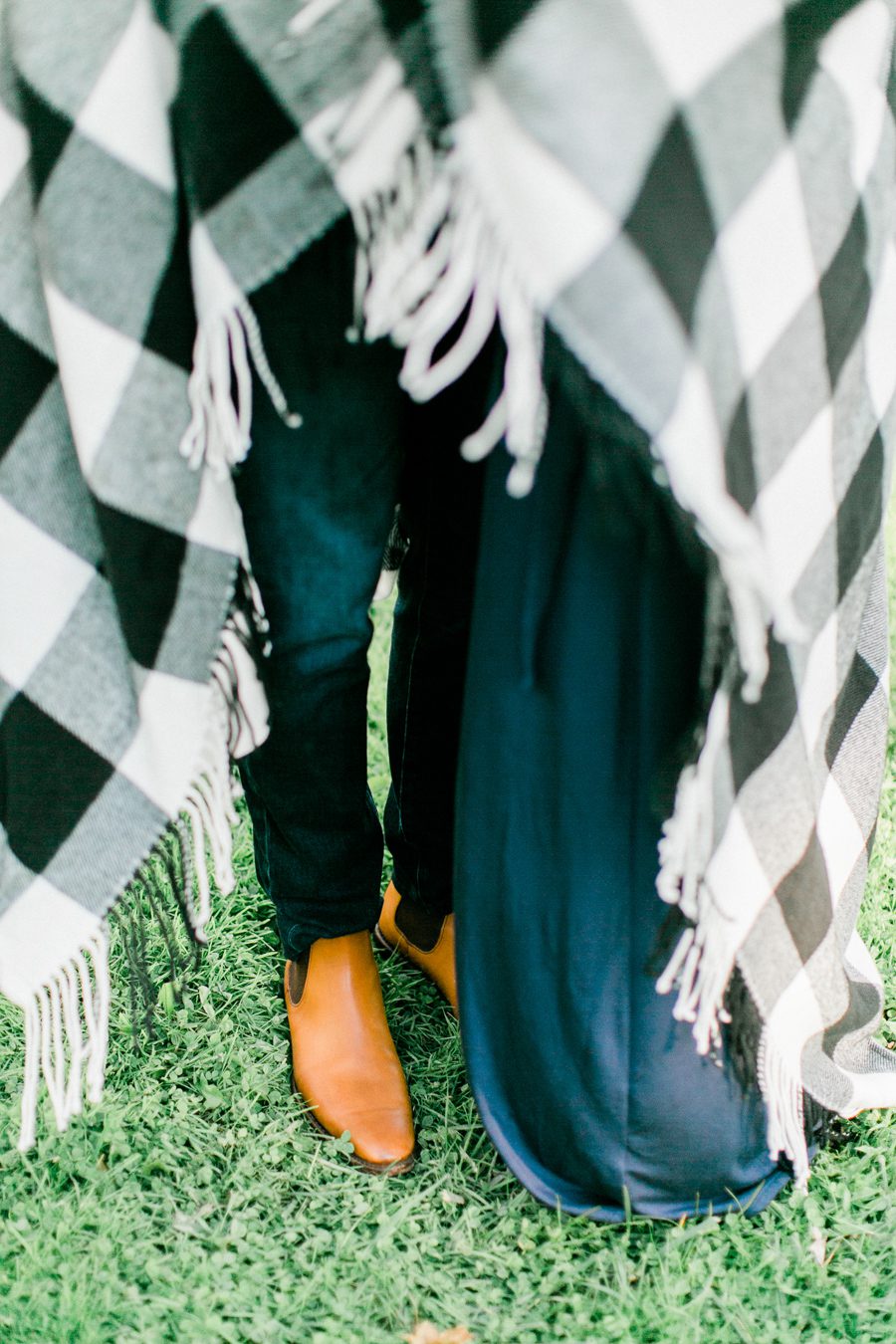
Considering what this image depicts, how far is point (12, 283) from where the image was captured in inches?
29.6

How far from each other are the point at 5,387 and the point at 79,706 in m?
0.25

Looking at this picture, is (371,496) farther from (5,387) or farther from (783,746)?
(783,746)

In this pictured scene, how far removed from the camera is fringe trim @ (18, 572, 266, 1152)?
863mm

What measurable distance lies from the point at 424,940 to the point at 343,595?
577 millimetres

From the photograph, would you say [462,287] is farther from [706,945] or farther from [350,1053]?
[350,1053]

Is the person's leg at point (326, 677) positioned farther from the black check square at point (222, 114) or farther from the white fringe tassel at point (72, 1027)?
the white fringe tassel at point (72, 1027)

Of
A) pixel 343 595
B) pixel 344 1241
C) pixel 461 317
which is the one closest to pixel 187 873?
pixel 343 595

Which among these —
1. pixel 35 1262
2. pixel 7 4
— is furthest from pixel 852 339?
pixel 35 1262

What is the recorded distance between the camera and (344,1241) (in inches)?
41.3

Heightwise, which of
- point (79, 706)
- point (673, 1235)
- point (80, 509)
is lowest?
point (673, 1235)

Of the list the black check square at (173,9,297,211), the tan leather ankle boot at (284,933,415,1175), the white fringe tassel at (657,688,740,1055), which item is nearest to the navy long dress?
the white fringe tassel at (657,688,740,1055)

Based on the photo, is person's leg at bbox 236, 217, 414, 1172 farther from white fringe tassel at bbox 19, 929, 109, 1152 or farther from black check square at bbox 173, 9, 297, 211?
white fringe tassel at bbox 19, 929, 109, 1152

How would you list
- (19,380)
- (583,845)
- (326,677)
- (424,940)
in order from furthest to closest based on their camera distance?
1. (424,940)
2. (326,677)
3. (583,845)
4. (19,380)

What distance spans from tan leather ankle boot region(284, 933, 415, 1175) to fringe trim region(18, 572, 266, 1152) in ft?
0.85
